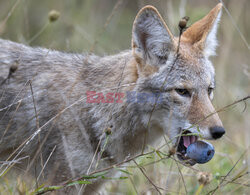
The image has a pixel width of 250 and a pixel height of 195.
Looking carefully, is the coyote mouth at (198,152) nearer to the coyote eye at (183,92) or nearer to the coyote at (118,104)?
the coyote at (118,104)

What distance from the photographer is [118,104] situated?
3557mm

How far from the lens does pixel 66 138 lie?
3.50 metres

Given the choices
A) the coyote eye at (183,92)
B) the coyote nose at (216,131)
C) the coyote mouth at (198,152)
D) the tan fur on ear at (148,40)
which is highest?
the tan fur on ear at (148,40)

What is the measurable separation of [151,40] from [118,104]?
67 centimetres

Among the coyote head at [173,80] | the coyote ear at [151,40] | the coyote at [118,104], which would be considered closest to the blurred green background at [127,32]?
the coyote at [118,104]

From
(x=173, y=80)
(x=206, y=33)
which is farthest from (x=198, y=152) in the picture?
(x=206, y=33)

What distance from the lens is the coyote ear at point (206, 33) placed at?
150 inches

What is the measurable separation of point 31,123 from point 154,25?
150cm

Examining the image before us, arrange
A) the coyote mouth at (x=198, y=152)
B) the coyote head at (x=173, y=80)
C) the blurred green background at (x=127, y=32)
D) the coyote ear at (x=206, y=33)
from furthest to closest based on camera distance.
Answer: the blurred green background at (x=127, y=32)
the coyote ear at (x=206, y=33)
the coyote head at (x=173, y=80)
the coyote mouth at (x=198, y=152)

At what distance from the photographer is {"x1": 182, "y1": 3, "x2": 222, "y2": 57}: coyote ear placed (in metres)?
3.81

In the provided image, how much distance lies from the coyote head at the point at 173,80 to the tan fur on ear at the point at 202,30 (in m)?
0.19

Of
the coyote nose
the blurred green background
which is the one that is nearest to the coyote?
the coyote nose

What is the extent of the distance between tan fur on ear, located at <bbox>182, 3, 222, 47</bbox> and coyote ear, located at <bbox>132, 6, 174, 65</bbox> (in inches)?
16.0

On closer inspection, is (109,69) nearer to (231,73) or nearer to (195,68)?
(195,68)
